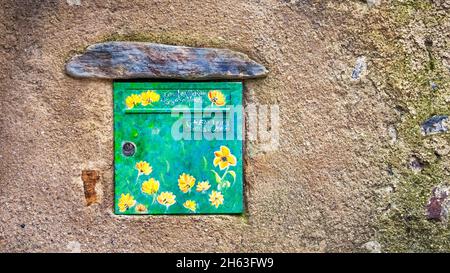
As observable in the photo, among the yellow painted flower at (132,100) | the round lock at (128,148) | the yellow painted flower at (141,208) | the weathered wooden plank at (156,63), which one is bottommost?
the yellow painted flower at (141,208)

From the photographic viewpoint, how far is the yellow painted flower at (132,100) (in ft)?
7.61

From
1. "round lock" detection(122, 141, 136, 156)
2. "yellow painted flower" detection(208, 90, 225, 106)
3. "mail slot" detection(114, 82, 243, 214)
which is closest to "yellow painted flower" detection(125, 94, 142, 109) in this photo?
"mail slot" detection(114, 82, 243, 214)

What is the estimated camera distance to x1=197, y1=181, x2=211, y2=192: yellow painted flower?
7.70 feet

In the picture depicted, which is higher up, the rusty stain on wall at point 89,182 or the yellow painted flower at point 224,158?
the yellow painted flower at point 224,158

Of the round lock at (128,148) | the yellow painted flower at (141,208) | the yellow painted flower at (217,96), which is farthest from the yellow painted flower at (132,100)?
the yellow painted flower at (141,208)

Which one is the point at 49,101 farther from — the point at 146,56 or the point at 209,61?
the point at 209,61

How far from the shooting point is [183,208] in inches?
92.8

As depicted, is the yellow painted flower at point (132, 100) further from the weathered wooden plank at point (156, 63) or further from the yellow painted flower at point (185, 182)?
the yellow painted flower at point (185, 182)

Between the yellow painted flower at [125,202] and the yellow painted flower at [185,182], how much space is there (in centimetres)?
22

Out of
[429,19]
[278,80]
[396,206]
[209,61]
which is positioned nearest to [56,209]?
[209,61]

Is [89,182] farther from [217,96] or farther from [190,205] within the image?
[217,96]

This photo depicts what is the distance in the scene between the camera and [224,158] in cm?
234

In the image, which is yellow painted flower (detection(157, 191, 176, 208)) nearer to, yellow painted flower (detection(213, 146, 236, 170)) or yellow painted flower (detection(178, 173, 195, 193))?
yellow painted flower (detection(178, 173, 195, 193))

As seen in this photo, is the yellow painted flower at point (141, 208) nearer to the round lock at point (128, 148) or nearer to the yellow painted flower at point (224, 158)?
the round lock at point (128, 148)
